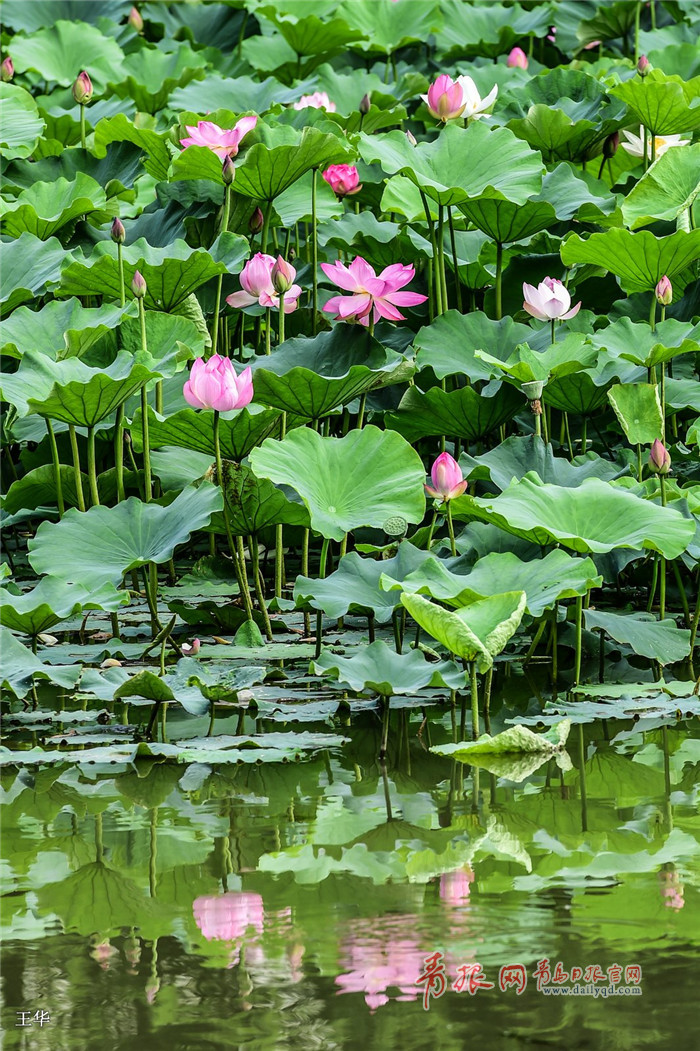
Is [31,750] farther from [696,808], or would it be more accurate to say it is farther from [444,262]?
[444,262]

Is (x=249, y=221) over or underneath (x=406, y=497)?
over

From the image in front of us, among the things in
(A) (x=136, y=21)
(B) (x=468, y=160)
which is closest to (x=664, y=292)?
(B) (x=468, y=160)

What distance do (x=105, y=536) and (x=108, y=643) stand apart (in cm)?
19

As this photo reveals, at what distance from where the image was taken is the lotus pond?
103 centimetres

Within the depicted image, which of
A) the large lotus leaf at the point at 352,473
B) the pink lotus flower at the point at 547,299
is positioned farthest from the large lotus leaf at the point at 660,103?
the large lotus leaf at the point at 352,473

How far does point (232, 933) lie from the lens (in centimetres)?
108

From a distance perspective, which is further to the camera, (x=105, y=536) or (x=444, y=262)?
(x=444, y=262)

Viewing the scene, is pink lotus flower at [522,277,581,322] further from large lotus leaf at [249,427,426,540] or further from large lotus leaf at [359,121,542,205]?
large lotus leaf at [249,427,426,540]

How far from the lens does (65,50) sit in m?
4.16

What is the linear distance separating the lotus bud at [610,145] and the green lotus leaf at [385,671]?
1869mm

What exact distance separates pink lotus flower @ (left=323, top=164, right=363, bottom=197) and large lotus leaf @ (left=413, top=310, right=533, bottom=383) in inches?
17.7

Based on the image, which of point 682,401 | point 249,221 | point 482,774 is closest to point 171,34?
point 249,221

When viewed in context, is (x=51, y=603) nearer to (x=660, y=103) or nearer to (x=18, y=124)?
(x=660, y=103)

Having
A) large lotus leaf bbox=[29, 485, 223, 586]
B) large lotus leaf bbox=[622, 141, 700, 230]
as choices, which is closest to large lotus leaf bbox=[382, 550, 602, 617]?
large lotus leaf bbox=[29, 485, 223, 586]
